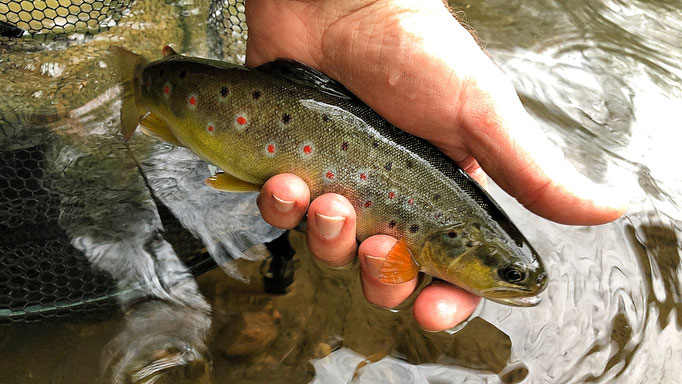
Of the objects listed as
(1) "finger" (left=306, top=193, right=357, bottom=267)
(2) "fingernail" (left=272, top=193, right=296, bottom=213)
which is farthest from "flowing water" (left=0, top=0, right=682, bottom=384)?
(2) "fingernail" (left=272, top=193, right=296, bottom=213)

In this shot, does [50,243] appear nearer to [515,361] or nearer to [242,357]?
[242,357]

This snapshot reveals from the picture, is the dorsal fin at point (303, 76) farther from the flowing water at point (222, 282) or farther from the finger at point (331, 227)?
the flowing water at point (222, 282)

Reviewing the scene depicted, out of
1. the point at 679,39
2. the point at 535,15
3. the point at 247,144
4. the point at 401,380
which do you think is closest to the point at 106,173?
the point at 247,144

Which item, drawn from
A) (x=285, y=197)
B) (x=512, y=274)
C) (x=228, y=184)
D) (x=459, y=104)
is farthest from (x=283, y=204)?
(x=512, y=274)

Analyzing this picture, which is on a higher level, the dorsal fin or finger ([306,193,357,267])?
the dorsal fin

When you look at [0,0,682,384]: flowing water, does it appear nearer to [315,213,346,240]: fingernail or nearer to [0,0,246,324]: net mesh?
[0,0,246,324]: net mesh

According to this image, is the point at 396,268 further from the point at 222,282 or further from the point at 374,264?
the point at 222,282
